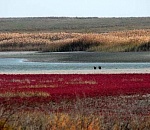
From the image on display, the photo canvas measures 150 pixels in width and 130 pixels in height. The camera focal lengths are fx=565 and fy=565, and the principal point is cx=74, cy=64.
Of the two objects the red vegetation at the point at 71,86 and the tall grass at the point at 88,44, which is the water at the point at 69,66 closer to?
the red vegetation at the point at 71,86

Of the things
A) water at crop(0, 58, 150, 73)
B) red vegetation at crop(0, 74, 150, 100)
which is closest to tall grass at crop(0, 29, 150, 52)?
water at crop(0, 58, 150, 73)

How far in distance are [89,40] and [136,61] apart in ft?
77.8

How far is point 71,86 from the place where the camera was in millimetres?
29219

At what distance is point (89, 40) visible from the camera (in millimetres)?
77750

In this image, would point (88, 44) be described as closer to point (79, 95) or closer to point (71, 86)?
point (71, 86)

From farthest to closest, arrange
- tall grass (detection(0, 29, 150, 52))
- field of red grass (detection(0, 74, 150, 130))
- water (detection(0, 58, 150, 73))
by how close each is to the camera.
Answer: tall grass (detection(0, 29, 150, 52)) < water (detection(0, 58, 150, 73)) < field of red grass (detection(0, 74, 150, 130))

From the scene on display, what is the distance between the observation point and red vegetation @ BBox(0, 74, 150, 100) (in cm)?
2552

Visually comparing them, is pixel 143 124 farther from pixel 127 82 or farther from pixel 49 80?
pixel 49 80

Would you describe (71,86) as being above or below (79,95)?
below

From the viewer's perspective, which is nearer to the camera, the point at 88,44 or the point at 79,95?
the point at 79,95

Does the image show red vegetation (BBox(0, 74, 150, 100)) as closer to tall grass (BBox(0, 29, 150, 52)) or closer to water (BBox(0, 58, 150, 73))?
water (BBox(0, 58, 150, 73))

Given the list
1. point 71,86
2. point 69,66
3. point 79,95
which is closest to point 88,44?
point 69,66

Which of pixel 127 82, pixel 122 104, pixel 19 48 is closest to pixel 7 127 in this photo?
pixel 122 104

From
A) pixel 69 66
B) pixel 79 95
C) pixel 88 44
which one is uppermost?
pixel 79 95
